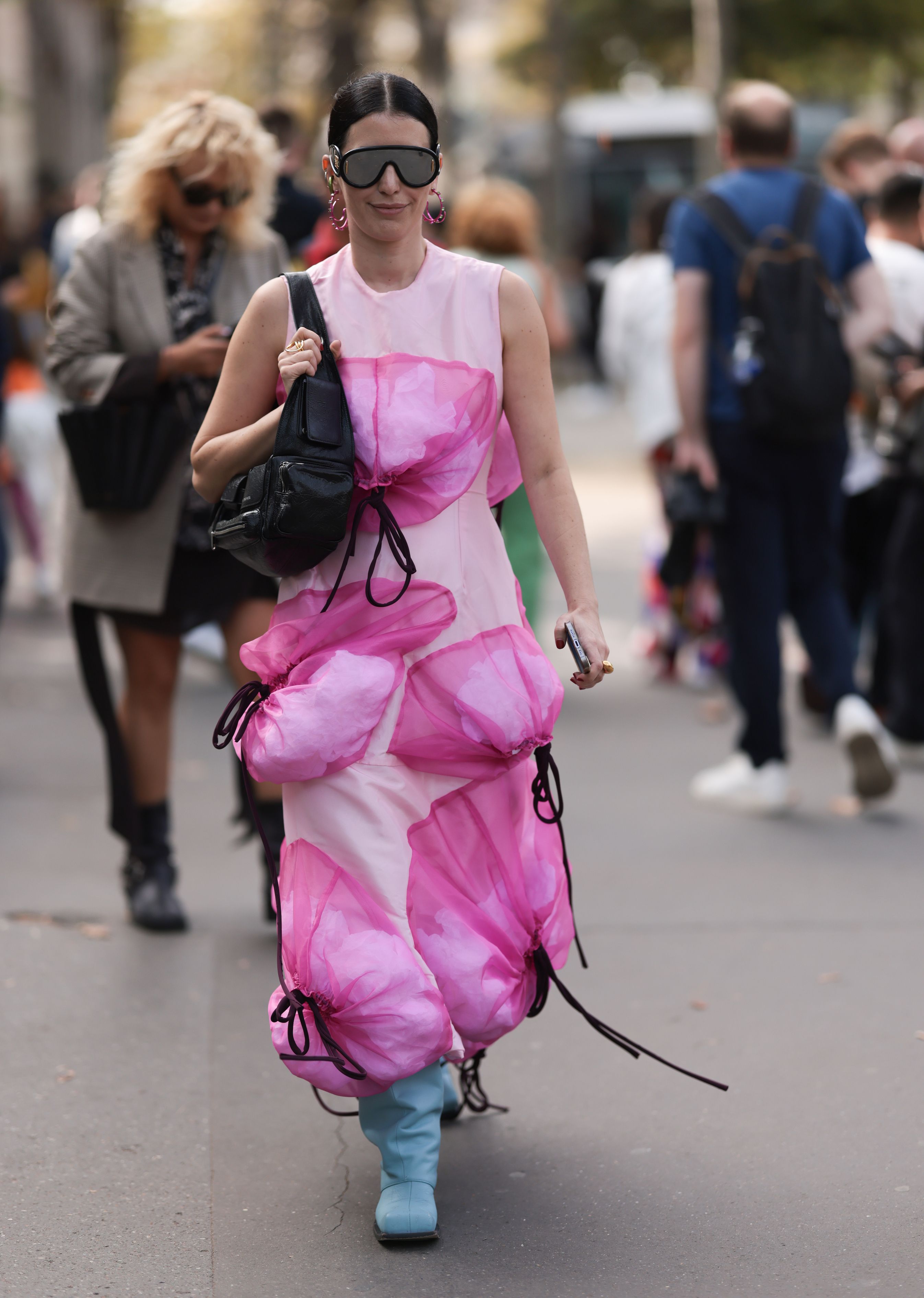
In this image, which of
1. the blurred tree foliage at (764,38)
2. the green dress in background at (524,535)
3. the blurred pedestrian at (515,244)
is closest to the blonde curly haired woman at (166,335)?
the green dress in background at (524,535)

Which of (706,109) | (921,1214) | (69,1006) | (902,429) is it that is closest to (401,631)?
(921,1214)

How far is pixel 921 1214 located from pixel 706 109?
13.6m

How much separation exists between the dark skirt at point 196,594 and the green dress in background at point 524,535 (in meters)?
2.05

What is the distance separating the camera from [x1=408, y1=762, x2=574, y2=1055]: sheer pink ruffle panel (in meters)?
3.20

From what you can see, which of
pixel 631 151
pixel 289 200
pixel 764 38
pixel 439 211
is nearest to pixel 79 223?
pixel 289 200

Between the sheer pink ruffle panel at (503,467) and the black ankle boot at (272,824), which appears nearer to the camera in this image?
the sheer pink ruffle panel at (503,467)

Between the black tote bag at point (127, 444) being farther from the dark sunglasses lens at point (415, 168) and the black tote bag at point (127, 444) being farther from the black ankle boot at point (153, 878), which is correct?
the dark sunglasses lens at point (415, 168)

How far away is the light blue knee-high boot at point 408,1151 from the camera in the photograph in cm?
316

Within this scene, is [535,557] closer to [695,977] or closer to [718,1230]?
[695,977]

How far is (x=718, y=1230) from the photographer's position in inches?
126

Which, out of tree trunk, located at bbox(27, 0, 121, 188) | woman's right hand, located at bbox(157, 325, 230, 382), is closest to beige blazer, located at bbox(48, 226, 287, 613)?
woman's right hand, located at bbox(157, 325, 230, 382)

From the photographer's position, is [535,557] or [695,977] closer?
[695,977]

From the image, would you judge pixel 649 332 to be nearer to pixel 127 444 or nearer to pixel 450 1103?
pixel 127 444

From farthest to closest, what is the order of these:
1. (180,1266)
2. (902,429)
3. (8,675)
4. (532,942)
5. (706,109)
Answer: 1. (706,109)
2. (8,675)
3. (902,429)
4. (532,942)
5. (180,1266)
